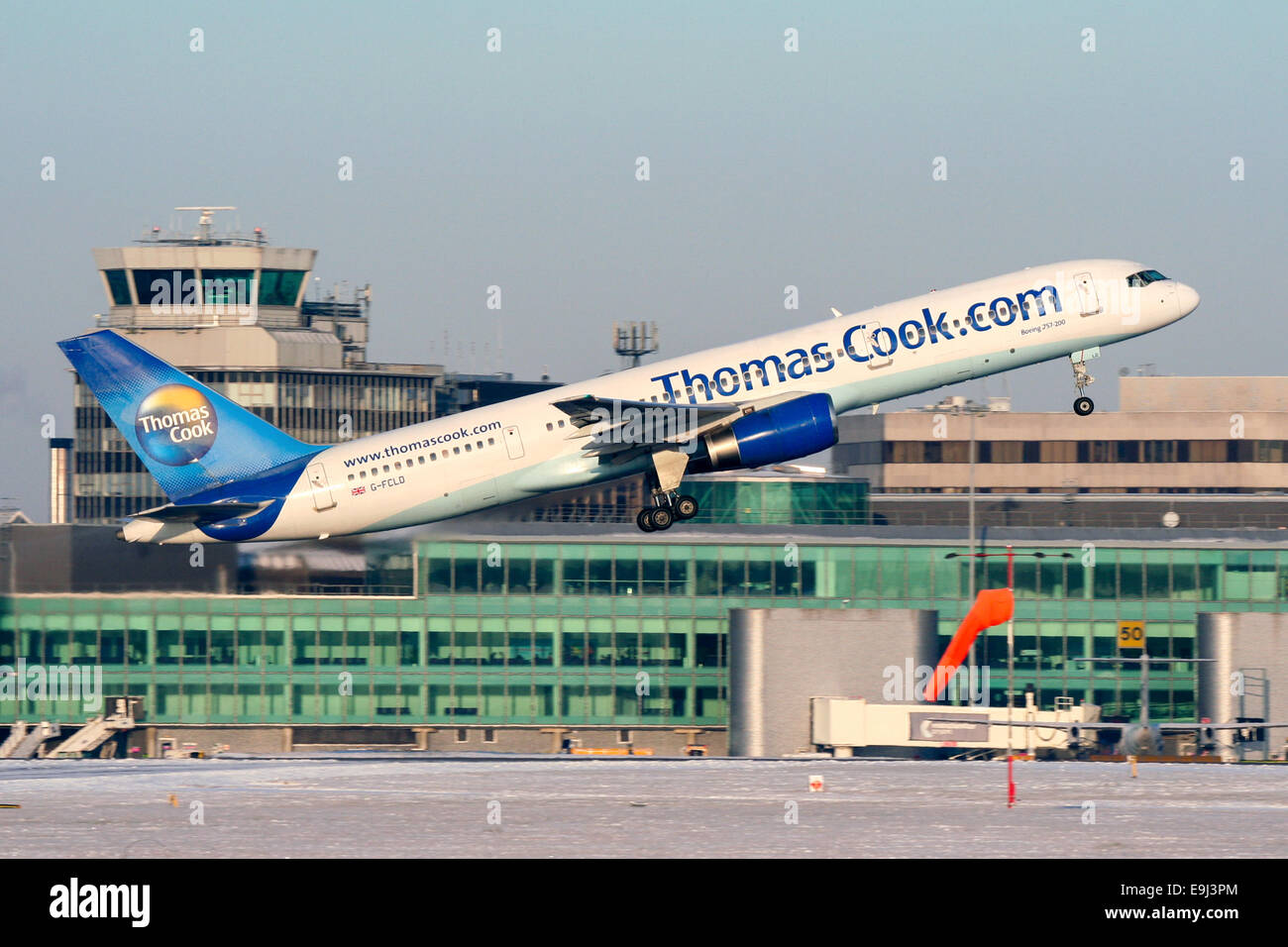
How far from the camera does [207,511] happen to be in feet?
197

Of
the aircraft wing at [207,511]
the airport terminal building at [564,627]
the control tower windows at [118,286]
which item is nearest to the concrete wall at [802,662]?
the airport terminal building at [564,627]

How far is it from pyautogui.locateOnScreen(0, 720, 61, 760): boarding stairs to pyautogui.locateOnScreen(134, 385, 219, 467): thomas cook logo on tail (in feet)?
137

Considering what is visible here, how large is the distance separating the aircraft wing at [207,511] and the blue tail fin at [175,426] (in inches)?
83.8

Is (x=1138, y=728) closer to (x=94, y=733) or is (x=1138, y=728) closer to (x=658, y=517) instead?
(x=658, y=517)

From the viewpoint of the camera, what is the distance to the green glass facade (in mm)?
102688

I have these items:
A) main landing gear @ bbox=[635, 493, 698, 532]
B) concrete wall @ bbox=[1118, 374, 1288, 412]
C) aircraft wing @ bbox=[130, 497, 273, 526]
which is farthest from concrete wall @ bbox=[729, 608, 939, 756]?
concrete wall @ bbox=[1118, 374, 1288, 412]

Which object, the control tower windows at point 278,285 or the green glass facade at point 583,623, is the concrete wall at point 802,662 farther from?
the control tower windows at point 278,285

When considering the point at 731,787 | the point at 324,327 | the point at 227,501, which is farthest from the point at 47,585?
the point at 324,327

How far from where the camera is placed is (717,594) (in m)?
103

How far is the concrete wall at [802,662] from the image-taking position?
94.6 m

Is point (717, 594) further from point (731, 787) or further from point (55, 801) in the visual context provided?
point (55, 801)

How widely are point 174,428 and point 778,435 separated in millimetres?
21613

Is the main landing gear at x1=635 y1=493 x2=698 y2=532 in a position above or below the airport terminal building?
above

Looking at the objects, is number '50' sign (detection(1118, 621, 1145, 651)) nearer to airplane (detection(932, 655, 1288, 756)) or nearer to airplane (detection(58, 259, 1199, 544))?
airplane (detection(932, 655, 1288, 756))
